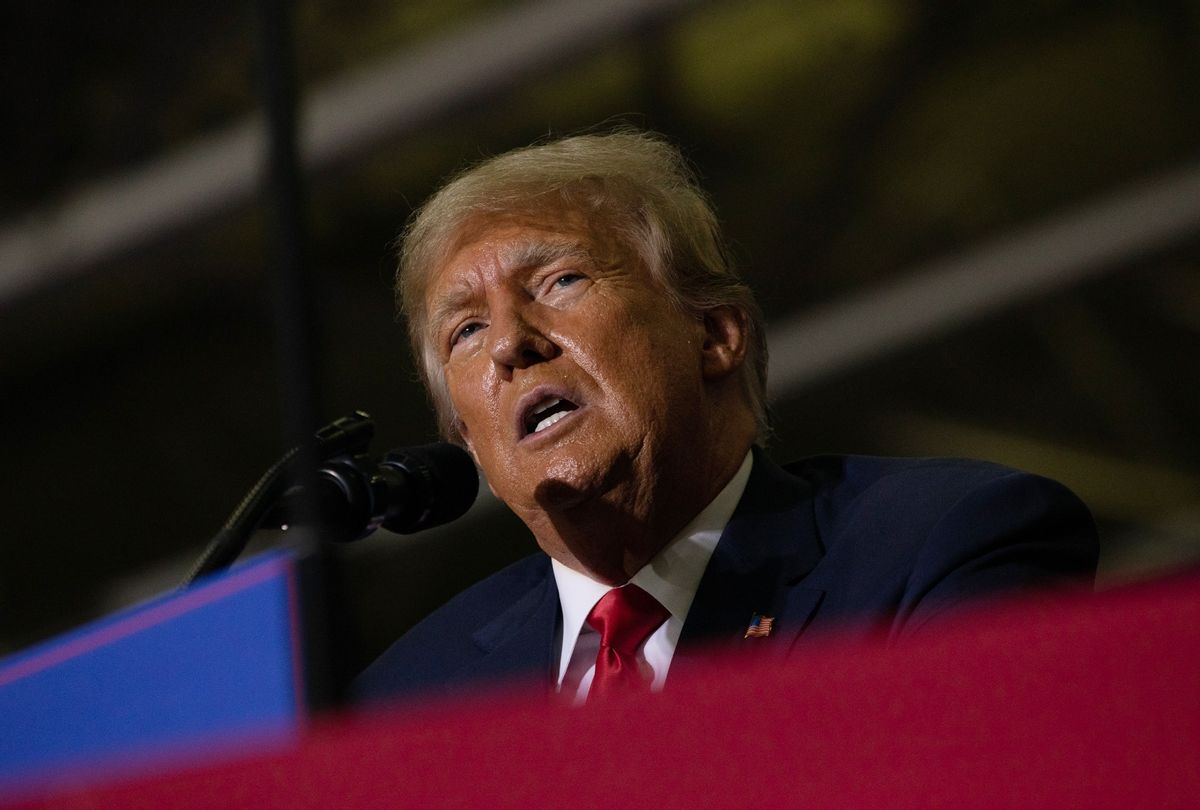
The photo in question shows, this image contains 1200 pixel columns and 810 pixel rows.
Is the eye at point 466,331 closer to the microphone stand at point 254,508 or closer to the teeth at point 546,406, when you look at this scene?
the teeth at point 546,406

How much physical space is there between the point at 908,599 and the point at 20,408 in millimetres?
5000

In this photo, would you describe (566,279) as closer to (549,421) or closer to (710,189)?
(549,421)

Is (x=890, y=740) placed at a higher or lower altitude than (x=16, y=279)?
lower

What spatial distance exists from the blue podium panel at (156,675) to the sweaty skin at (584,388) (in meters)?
0.34

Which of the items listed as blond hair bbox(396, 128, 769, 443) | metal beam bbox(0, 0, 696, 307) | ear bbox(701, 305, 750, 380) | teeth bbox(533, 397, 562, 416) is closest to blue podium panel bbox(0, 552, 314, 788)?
teeth bbox(533, 397, 562, 416)

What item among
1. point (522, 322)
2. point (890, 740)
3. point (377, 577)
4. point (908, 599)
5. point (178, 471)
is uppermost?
point (178, 471)

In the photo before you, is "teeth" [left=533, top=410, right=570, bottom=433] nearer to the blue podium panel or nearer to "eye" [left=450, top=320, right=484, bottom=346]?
"eye" [left=450, top=320, right=484, bottom=346]

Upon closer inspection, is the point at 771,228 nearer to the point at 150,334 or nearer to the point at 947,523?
the point at 150,334

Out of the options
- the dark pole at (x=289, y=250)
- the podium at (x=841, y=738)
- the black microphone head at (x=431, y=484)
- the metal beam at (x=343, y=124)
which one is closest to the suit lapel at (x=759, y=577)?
the black microphone head at (x=431, y=484)

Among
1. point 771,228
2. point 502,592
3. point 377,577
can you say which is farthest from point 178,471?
point 502,592

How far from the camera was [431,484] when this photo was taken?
111 cm

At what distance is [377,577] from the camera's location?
5.64 meters

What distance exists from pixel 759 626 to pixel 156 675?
510 mm

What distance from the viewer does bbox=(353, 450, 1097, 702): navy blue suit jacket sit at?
1.19m
